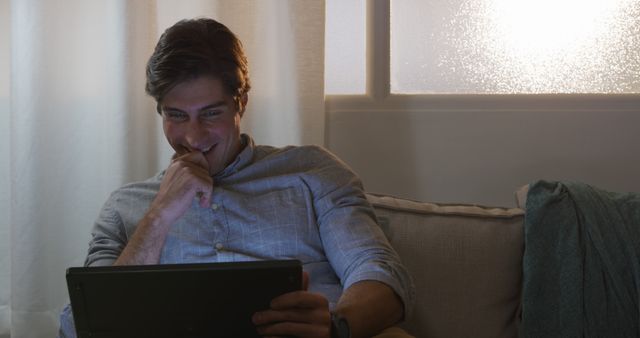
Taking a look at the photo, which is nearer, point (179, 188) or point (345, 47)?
point (179, 188)

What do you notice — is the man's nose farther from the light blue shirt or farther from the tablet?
the tablet

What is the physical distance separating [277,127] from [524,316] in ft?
2.60

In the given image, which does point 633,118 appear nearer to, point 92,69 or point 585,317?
point 585,317

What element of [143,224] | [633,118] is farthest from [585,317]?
[143,224]

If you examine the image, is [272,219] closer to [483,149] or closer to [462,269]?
[462,269]

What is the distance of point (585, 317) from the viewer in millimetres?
1611

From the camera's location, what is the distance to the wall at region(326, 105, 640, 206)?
2098 millimetres

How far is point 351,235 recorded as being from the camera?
147 centimetres

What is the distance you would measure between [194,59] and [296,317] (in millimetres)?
580

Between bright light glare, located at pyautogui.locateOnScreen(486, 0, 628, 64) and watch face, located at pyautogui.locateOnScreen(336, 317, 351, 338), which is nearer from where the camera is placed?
watch face, located at pyautogui.locateOnScreen(336, 317, 351, 338)

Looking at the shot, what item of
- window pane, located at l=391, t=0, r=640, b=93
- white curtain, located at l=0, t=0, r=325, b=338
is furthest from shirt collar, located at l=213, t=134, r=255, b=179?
window pane, located at l=391, t=0, r=640, b=93

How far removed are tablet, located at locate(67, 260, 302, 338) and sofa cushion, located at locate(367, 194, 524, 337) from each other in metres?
0.59

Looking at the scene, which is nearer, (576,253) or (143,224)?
(143,224)

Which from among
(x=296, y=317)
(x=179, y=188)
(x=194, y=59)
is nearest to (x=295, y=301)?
(x=296, y=317)
